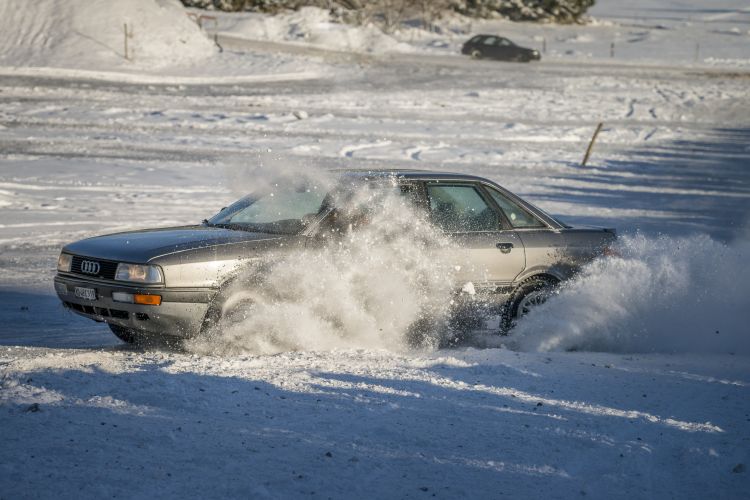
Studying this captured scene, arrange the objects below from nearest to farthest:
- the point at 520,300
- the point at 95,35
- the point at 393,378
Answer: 1. the point at 393,378
2. the point at 520,300
3. the point at 95,35

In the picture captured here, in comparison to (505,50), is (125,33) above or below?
above

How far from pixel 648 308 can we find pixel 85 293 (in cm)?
474

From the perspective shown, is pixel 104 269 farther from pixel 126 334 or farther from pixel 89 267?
pixel 126 334

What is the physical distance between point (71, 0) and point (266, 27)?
1206 centimetres

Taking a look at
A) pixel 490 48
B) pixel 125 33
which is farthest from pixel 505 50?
pixel 125 33

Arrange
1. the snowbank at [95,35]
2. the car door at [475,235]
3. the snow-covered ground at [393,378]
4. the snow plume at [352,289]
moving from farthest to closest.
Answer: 1. the snowbank at [95,35]
2. the car door at [475,235]
3. the snow plume at [352,289]
4. the snow-covered ground at [393,378]

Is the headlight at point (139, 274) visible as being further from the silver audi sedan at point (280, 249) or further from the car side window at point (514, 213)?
the car side window at point (514, 213)

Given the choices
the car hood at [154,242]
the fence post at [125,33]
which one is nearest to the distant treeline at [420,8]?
the fence post at [125,33]

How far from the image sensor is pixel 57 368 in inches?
238

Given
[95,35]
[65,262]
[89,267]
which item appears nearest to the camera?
[89,267]

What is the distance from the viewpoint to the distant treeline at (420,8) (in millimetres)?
60250

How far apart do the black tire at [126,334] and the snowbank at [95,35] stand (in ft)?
106

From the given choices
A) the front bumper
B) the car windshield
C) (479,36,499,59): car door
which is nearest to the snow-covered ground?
the front bumper

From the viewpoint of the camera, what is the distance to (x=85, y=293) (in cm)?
720
